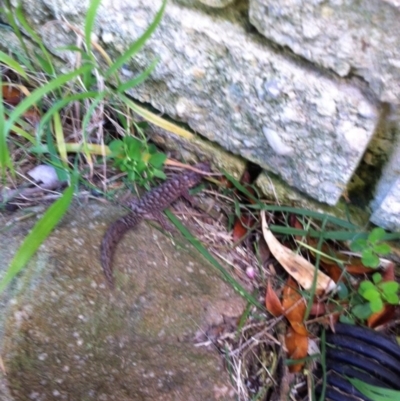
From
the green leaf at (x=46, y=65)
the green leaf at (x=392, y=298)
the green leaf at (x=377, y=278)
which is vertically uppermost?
the green leaf at (x=46, y=65)

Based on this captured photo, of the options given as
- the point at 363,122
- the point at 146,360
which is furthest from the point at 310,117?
the point at 146,360

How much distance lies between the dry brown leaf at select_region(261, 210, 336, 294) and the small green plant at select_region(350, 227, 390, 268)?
0.52 ft

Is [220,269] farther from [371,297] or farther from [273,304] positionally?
[371,297]

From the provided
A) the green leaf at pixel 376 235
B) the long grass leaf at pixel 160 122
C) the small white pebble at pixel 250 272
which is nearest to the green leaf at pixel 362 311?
the green leaf at pixel 376 235

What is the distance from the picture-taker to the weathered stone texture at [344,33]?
1210mm

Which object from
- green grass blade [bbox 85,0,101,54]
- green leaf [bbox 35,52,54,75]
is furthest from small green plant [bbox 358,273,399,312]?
green leaf [bbox 35,52,54,75]

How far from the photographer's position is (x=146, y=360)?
4.61ft

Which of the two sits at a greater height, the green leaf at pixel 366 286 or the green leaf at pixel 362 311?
the green leaf at pixel 366 286

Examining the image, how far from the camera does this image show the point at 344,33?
1.26 m

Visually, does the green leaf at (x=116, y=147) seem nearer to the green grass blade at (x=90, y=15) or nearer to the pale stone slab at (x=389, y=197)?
the green grass blade at (x=90, y=15)

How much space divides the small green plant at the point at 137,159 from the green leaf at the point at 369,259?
675 millimetres

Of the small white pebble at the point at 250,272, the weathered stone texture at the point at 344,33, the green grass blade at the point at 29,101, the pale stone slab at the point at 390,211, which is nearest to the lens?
the weathered stone texture at the point at 344,33

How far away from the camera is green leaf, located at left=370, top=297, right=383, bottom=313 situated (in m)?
1.60

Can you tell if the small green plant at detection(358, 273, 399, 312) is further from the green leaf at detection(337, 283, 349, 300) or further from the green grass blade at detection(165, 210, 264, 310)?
the green grass blade at detection(165, 210, 264, 310)
